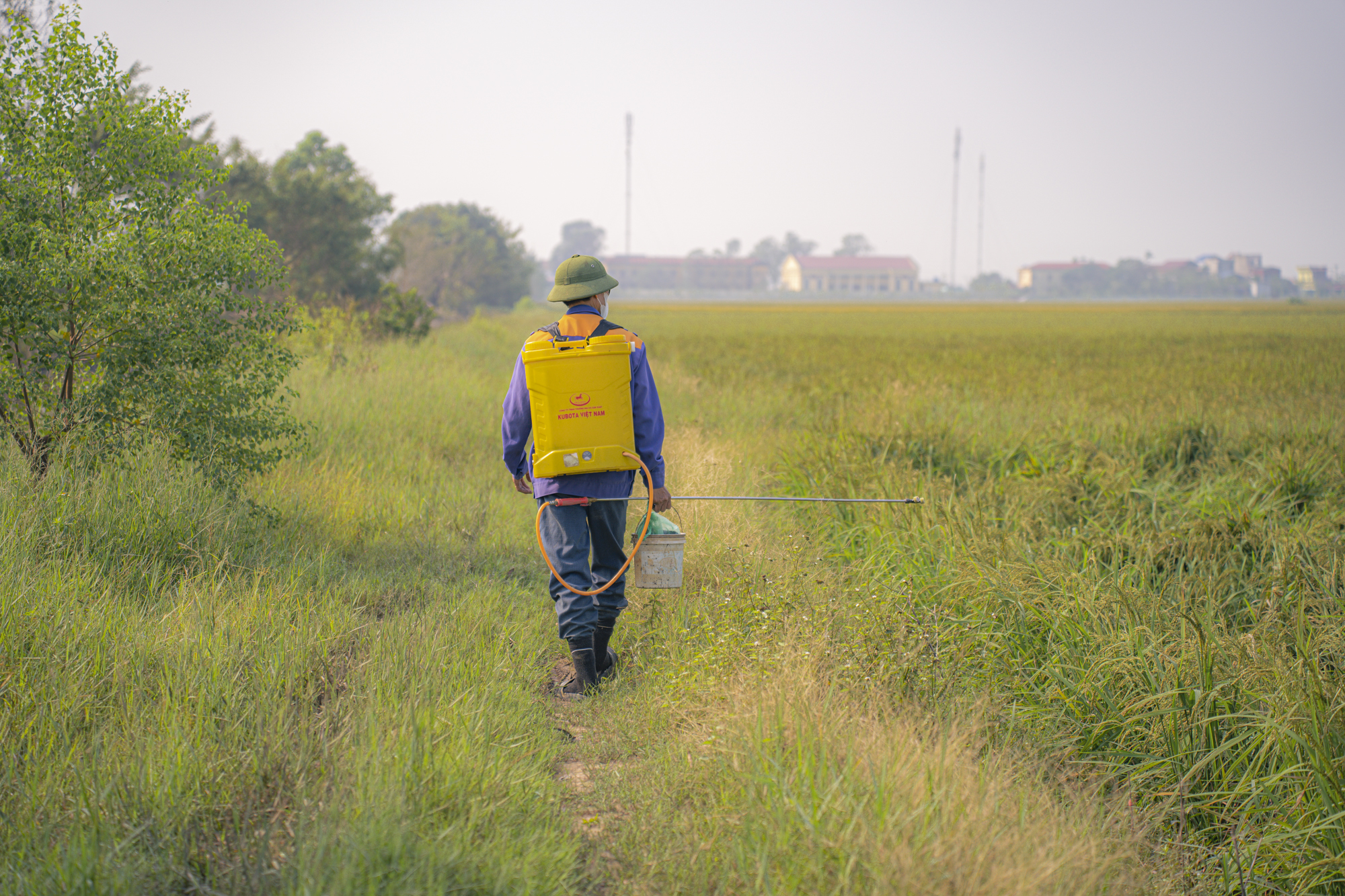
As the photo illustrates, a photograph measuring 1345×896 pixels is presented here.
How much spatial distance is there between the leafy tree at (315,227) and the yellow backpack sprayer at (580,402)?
26758 mm

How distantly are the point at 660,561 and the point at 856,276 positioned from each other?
551 feet

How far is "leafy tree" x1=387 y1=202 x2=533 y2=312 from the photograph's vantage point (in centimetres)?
6353

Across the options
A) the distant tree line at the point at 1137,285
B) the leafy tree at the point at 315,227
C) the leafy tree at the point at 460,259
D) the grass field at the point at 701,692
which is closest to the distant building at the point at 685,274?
the distant tree line at the point at 1137,285

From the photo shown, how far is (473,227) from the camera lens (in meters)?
99.7

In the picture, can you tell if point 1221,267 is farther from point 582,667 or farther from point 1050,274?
point 582,667

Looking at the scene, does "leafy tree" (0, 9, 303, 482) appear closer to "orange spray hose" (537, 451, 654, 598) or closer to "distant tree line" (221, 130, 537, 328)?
"orange spray hose" (537, 451, 654, 598)

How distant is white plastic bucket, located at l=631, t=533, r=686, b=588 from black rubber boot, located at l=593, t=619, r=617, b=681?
27cm

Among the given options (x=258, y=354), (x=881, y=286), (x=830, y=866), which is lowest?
(x=830, y=866)

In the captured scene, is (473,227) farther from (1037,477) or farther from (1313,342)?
(1037,477)

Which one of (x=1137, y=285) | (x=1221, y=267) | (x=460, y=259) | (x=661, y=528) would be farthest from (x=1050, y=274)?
(x=661, y=528)

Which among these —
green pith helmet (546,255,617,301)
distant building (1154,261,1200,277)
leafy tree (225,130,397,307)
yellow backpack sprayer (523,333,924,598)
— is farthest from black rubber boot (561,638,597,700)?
distant building (1154,261,1200,277)

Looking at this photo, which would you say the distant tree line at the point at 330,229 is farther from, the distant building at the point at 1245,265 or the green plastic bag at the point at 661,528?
the distant building at the point at 1245,265

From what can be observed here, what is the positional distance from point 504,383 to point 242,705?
38.3 ft

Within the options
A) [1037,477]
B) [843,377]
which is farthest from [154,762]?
[843,377]
